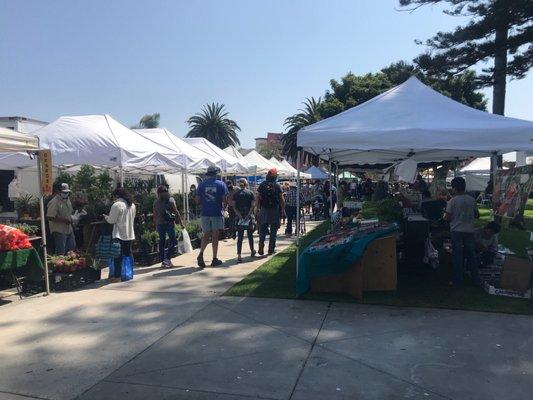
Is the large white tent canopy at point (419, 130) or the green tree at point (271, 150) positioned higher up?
the green tree at point (271, 150)

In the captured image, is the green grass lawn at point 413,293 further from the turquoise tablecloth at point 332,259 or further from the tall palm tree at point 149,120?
the tall palm tree at point 149,120

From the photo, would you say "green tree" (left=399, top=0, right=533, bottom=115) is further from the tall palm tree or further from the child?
the tall palm tree

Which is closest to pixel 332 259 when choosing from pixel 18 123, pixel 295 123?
pixel 18 123

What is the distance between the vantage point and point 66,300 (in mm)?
6836

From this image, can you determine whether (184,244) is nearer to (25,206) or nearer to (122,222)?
(122,222)

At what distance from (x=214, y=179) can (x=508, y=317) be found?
5.61m

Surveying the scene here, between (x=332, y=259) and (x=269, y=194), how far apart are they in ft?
13.5

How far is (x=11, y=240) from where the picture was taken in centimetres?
664

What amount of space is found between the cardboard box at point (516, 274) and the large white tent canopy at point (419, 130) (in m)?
1.59

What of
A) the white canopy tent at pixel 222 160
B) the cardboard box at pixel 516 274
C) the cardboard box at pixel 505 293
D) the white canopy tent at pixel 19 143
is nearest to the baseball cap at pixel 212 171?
the white canopy tent at pixel 19 143

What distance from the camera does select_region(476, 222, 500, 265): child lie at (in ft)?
26.5

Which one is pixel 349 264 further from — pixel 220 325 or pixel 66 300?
pixel 66 300

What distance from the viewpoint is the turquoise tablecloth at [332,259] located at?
20.6ft

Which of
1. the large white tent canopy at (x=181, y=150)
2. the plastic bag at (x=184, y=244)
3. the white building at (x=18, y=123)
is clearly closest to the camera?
the plastic bag at (x=184, y=244)
